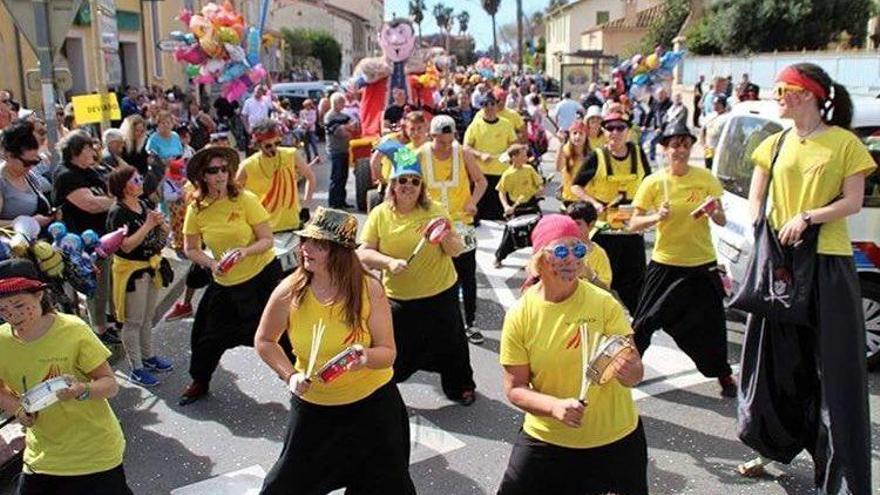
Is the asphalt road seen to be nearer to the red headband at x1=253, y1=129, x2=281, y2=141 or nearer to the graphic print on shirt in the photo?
the graphic print on shirt

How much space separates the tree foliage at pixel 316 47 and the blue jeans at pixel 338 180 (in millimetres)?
40117

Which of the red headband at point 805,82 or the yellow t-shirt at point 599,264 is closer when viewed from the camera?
the red headband at point 805,82

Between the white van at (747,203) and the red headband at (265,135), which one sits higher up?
the red headband at (265,135)

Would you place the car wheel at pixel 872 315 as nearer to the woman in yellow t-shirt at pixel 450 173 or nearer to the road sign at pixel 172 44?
the woman in yellow t-shirt at pixel 450 173

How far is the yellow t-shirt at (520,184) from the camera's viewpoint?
9.00 meters

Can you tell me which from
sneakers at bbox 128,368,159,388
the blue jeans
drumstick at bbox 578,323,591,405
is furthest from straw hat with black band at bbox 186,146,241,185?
the blue jeans

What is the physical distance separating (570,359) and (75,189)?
466cm

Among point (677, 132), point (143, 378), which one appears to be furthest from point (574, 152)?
point (143, 378)

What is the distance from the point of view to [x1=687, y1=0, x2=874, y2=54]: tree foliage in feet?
105

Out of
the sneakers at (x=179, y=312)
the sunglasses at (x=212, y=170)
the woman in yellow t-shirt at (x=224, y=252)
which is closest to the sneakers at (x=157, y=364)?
the woman in yellow t-shirt at (x=224, y=252)

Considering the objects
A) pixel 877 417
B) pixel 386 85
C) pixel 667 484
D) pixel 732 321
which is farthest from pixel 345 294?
pixel 386 85

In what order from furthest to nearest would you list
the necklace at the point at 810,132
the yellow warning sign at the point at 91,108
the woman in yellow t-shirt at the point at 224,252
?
the yellow warning sign at the point at 91,108, the woman in yellow t-shirt at the point at 224,252, the necklace at the point at 810,132

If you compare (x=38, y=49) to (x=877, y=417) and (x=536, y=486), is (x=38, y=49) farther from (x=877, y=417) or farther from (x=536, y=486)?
(x=877, y=417)

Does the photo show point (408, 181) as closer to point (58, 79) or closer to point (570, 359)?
point (570, 359)
